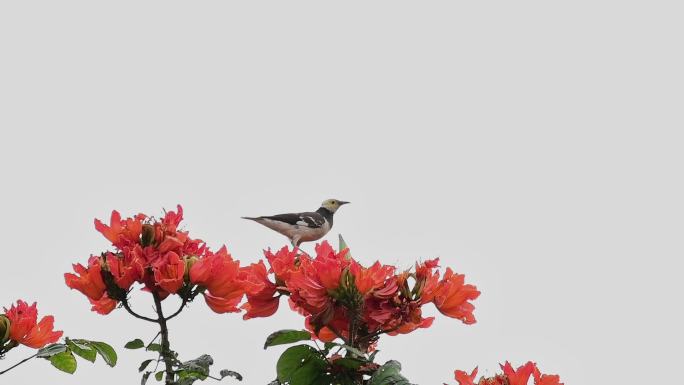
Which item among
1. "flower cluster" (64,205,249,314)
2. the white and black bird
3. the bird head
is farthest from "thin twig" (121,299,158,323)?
the bird head

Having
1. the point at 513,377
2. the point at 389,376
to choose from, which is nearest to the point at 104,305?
the point at 389,376

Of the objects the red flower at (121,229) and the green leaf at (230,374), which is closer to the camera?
the green leaf at (230,374)

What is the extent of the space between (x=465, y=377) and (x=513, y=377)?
0.41 ft

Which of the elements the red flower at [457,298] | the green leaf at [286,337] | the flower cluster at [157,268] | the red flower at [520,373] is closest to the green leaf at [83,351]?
the flower cluster at [157,268]

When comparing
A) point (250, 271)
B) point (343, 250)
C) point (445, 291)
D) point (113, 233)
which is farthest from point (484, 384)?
point (113, 233)

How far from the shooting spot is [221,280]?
2354 millimetres

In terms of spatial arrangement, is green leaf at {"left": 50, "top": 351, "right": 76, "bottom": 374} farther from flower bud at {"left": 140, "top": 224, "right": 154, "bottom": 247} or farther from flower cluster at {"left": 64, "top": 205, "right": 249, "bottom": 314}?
flower bud at {"left": 140, "top": 224, "right": 154, "bottom": 247}

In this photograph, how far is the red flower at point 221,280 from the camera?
2305 millimetres

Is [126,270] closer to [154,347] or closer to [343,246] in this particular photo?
[154,347]

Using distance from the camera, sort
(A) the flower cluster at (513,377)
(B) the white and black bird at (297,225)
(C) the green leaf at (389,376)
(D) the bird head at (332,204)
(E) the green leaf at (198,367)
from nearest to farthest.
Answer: (C) the green leaf at (389,376)
(E) the green leaf at (198,367)
(A) the flower cluster at (513,377)
(B) the white and black bird at (297,225)
(D) the bird head at (332,204)

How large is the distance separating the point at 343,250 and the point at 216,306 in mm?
371

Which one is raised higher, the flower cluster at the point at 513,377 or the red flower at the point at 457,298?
the red flower at the point at 457,298

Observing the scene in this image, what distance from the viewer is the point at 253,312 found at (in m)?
2.42

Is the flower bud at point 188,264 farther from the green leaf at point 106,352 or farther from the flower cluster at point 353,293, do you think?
the green leaf at point 106,352
